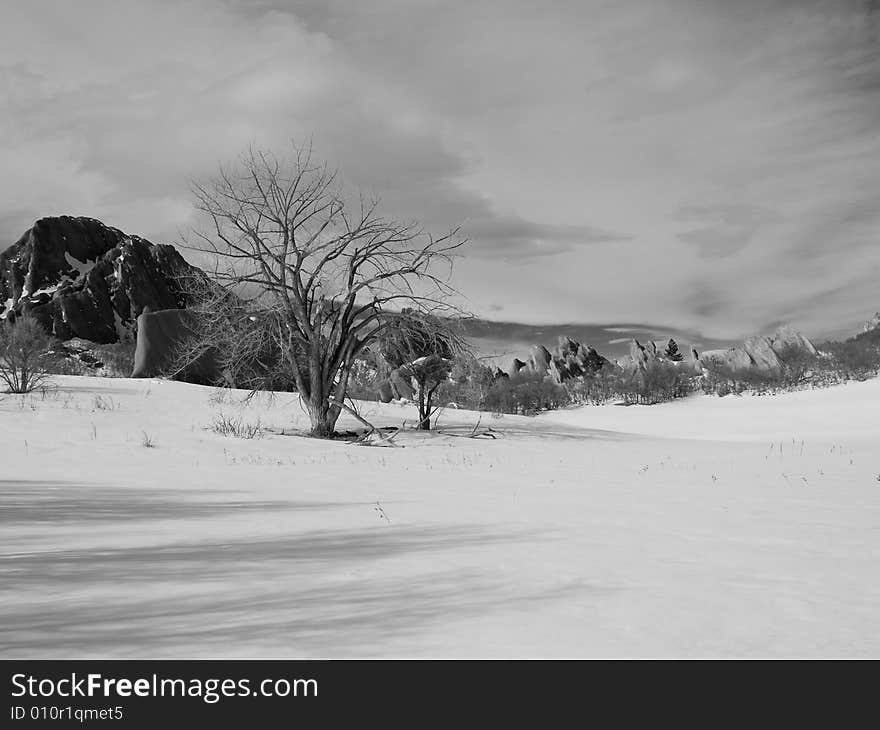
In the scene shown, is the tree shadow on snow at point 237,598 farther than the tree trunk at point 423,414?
No

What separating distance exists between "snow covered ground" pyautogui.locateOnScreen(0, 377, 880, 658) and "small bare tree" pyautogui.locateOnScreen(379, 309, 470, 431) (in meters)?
8.06

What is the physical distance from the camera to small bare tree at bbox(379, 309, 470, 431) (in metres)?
17.6

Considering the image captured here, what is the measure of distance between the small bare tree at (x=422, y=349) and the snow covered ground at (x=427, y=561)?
806 cm

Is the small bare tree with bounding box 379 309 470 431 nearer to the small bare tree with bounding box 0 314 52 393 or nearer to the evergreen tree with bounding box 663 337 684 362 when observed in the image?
the small bare tree with bounding box 0 314 52 393

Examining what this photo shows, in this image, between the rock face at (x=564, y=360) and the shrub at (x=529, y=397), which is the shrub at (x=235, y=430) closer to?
the shrub at (x=529, y=397)

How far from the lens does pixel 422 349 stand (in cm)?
1970

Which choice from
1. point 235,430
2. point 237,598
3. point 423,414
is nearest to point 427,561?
point 237,598

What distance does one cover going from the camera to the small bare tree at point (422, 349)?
1759 centimetres

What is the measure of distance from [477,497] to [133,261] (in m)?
158

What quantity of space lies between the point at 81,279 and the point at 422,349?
145m

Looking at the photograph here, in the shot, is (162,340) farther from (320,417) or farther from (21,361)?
(320,417)

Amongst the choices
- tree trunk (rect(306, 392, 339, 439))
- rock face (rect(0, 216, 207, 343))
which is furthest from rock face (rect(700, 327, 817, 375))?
rock face (rect(0, 216, 207, 343))

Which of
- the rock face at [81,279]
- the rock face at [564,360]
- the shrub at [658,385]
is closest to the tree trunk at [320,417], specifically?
the shrub at [658,385]
